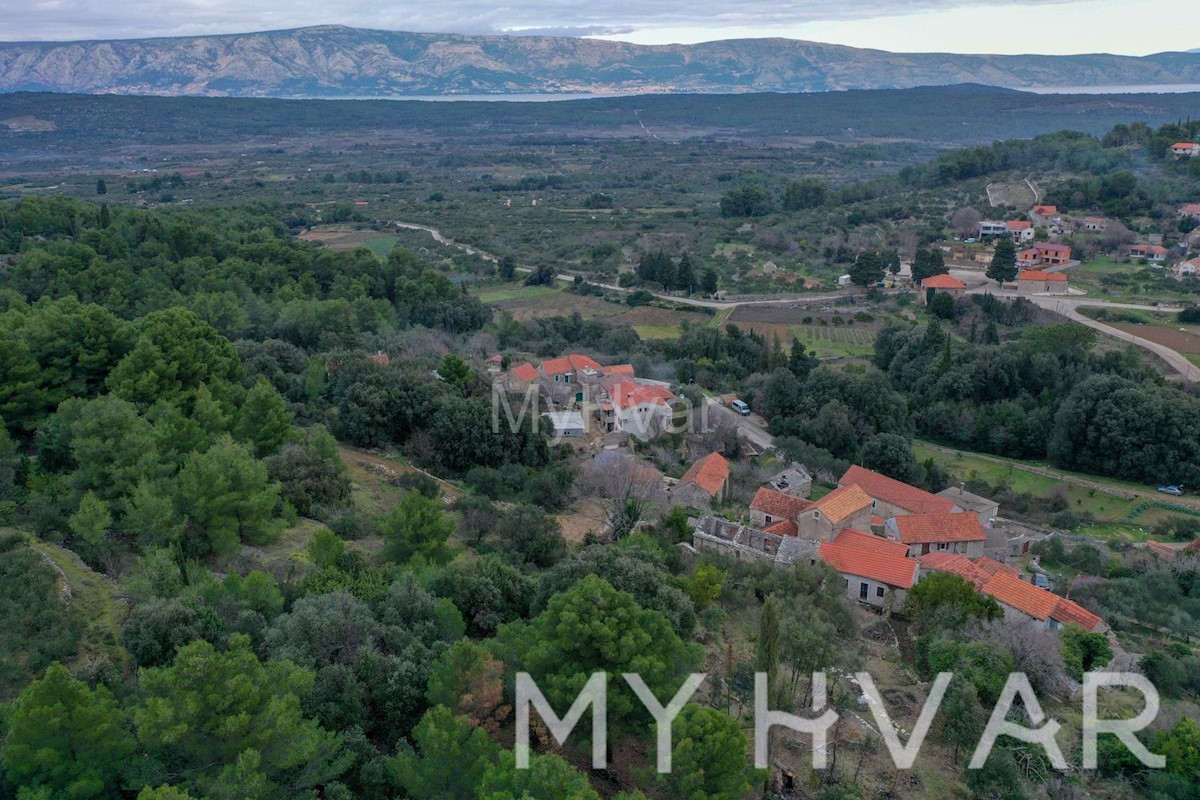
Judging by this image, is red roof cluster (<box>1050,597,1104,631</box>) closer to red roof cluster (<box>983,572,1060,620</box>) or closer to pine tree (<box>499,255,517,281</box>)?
red roof cluster (<box>983,572,1060,620</box>)

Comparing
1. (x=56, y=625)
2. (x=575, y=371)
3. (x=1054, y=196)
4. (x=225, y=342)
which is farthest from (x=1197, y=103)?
(x=56, y=625)

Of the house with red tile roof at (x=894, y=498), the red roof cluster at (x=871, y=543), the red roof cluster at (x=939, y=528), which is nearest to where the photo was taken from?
the red roof cluster at (x=871, y=543)

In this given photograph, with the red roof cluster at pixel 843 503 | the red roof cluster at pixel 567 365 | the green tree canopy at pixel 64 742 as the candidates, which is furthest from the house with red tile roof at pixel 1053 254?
the green tree canopy at pixel 64 742

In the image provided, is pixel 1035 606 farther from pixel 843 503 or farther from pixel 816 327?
pixel 816 327

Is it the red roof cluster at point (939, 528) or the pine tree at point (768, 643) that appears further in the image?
the red roof cluster at point (939, 528)

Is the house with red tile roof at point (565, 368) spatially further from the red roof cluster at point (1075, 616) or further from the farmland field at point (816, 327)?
the red roof cluster at point (1075, 616)

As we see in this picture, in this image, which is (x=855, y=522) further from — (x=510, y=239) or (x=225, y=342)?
(x=510, y=239)

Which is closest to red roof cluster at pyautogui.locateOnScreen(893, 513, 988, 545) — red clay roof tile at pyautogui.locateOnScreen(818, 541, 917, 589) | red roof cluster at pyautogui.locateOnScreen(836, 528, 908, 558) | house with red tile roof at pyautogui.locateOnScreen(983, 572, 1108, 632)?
red roof cluster at pyautogui.locateOnScreen(836, 528, 908, 558)
